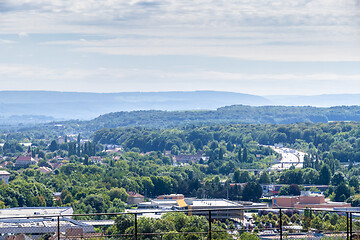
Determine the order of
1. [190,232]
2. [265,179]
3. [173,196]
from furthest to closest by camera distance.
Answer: [265,179] < [173,196] < [190,232]

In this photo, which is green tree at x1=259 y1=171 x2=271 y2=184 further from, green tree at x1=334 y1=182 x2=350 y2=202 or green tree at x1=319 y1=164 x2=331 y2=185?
green tree at x1=334 y1=182 x2=350 y2=202

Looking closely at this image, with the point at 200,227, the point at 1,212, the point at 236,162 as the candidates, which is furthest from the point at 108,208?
the point at 236,162

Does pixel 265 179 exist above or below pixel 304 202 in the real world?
above

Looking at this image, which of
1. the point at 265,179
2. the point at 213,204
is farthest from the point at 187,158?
the point at 213,204

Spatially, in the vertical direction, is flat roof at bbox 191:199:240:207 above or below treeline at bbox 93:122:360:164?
below

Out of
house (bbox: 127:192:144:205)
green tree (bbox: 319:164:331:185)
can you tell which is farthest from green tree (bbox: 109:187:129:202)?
green tree (bbox: 319:164:331:185)

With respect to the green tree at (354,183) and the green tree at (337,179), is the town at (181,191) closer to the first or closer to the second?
the green tree at (337,179)

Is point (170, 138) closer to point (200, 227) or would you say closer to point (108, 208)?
point (108, 208)

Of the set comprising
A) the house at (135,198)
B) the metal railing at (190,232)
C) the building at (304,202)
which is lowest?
the house at (135,198)

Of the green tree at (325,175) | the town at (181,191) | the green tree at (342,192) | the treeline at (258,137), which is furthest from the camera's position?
the treeline at (258,137)

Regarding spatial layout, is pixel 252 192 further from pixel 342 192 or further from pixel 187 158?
pixel 187 158

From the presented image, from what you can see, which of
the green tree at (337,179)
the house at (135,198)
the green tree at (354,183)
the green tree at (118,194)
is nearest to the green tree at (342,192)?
the green tree at (354,183)
